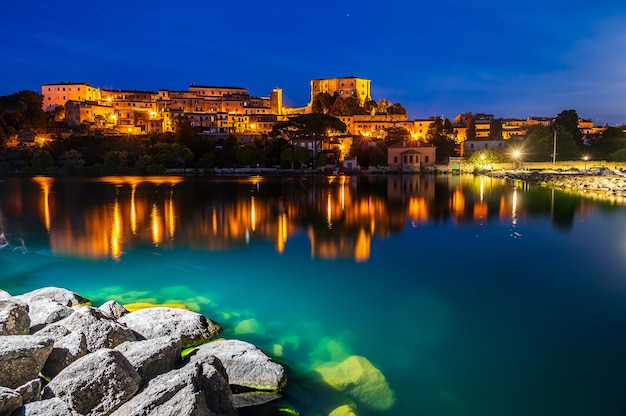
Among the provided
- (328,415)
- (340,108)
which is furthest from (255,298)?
(340,108)

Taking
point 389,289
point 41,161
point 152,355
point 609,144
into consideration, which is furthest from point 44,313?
point 41,161

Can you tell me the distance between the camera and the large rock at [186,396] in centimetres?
348

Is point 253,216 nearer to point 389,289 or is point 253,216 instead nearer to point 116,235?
point 116,235

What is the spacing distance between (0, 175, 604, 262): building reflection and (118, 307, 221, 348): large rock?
5.48 metres

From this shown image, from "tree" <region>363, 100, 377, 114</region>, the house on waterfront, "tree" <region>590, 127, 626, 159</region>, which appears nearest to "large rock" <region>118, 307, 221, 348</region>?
the house on waterfront

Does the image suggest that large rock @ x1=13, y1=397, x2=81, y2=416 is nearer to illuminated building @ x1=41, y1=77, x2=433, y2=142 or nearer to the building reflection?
the building reflection

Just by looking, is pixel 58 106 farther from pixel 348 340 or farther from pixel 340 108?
pixel 348 340

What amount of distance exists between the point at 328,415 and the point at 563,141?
51.3m

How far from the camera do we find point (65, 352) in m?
4.46

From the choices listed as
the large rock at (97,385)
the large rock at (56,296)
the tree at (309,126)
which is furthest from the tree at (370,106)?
the large rock at (97,385)

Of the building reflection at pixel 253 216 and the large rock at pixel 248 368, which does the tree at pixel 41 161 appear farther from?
the large rock at pixel 248 368

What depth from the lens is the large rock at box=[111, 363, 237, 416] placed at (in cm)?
348

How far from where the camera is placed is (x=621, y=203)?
888 inches

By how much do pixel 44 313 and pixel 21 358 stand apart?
1.97 m
